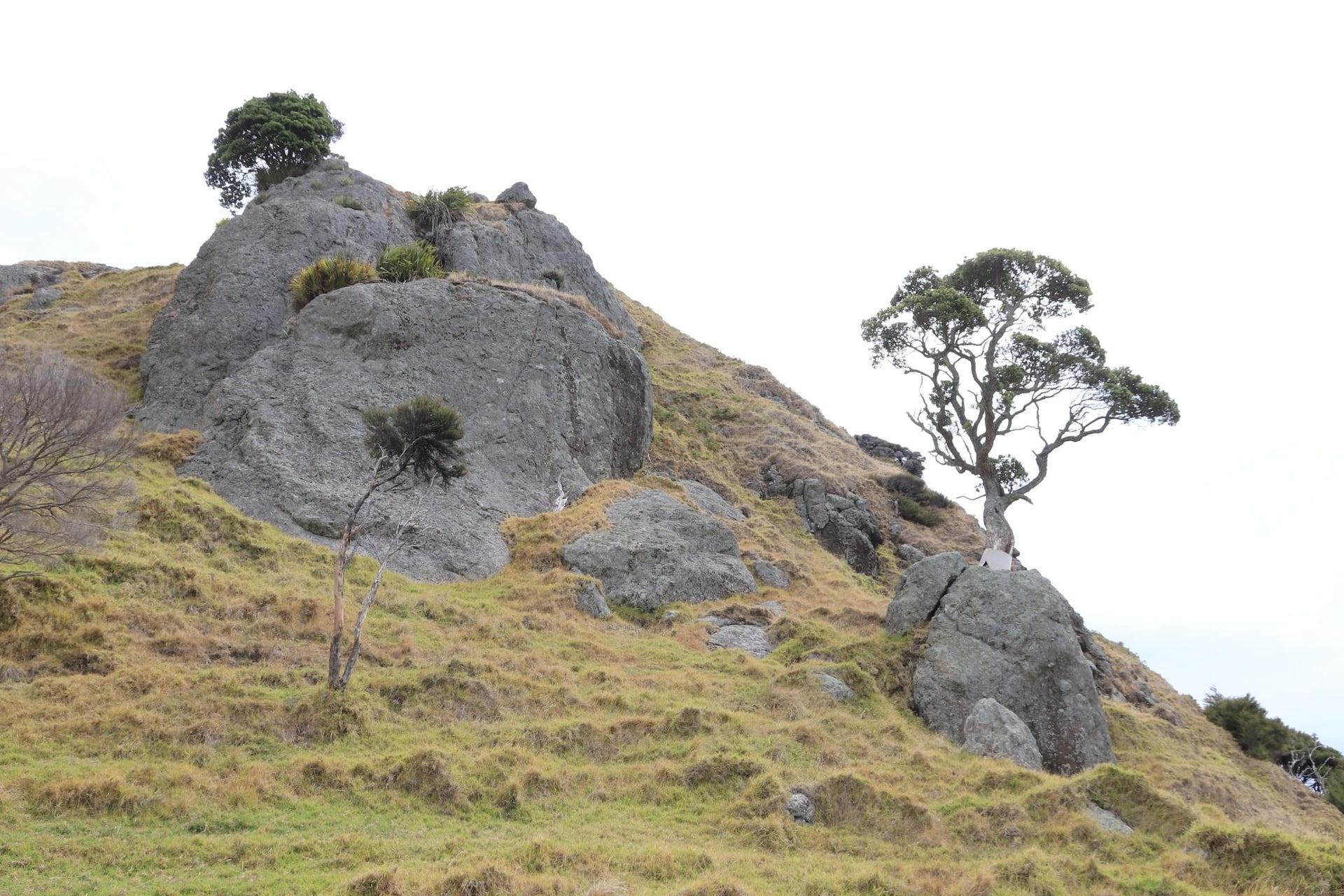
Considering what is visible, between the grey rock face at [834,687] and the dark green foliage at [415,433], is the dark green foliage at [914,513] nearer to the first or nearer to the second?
the grey rock face at [834,687]

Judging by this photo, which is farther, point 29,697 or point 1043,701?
point 1043,701

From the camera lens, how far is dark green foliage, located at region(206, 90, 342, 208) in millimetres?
40250

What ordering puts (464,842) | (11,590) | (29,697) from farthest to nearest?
(11,590) < (29,697) < (464,842)

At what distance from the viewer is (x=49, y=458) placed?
51.1 feet

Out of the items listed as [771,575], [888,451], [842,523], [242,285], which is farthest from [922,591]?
[888,451]

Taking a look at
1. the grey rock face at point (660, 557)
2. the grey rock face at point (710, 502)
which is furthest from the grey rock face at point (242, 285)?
the grey rock face at point (710, 502)

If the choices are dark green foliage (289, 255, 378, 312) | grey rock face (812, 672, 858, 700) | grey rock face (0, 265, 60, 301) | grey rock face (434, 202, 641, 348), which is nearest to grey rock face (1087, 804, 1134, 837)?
grey rock face (812, 672, 858, 700)

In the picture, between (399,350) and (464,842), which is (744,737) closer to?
(464,842)

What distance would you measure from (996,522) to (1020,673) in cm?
1011

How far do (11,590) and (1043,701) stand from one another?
22.0 meters

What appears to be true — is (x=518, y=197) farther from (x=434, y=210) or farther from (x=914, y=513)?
(x=914, y=513)

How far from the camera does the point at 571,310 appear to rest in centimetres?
3412

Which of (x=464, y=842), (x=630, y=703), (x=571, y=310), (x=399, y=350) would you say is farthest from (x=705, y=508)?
(x=464, y=842)

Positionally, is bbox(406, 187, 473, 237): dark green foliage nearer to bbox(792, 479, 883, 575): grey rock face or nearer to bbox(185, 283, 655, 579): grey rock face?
bbox(185, 283, 655, 579): grey rock face
